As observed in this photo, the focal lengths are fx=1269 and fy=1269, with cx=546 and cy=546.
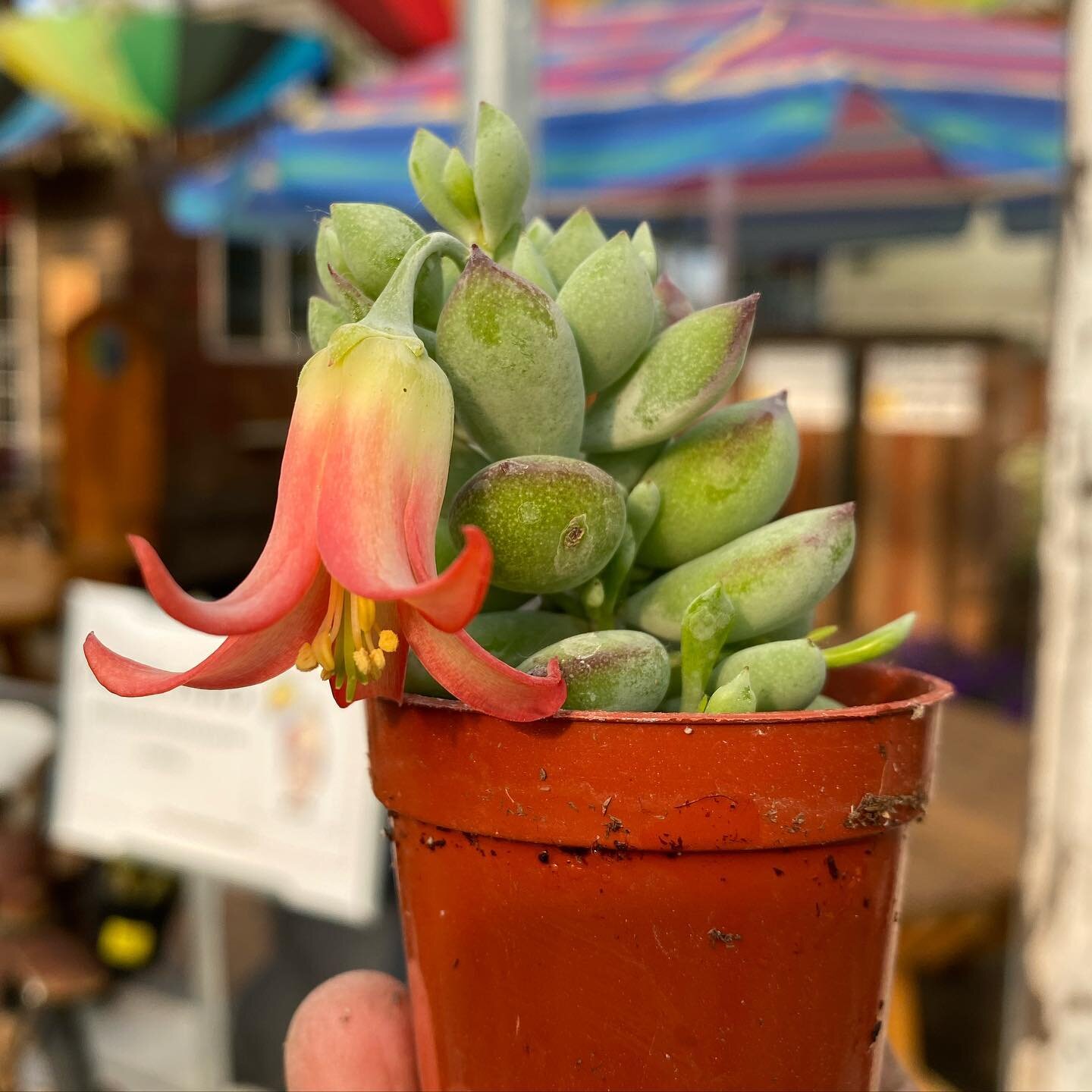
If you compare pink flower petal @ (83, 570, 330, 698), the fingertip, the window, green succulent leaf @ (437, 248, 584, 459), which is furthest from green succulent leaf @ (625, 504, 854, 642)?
the window

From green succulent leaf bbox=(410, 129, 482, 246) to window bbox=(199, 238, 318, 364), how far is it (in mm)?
7751

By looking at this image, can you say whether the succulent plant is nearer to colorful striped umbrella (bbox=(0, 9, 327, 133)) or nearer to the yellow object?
the yellow object

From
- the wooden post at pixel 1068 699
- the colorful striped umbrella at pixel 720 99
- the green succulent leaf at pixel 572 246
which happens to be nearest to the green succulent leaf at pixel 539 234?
the green succulent leaf at pixel 572 246

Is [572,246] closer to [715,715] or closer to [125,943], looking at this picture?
[715,715]

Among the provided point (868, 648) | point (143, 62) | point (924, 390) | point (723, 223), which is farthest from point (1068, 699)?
point (924, 390)

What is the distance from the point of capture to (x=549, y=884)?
672 mm

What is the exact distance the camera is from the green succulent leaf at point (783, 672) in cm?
70

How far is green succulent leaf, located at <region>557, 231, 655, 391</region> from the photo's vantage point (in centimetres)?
72

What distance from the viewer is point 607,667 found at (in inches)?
26.1

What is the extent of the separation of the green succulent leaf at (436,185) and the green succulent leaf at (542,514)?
20cm

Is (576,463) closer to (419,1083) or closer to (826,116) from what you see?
(419,1083)

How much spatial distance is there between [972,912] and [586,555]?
183 centimetres

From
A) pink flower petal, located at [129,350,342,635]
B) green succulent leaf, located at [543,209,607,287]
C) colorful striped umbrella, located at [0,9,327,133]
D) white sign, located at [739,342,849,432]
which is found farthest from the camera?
white sign, located at [739,342,849,432]

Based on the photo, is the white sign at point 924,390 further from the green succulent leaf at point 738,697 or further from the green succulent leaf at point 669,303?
the green succulent leaf at point 738,697
